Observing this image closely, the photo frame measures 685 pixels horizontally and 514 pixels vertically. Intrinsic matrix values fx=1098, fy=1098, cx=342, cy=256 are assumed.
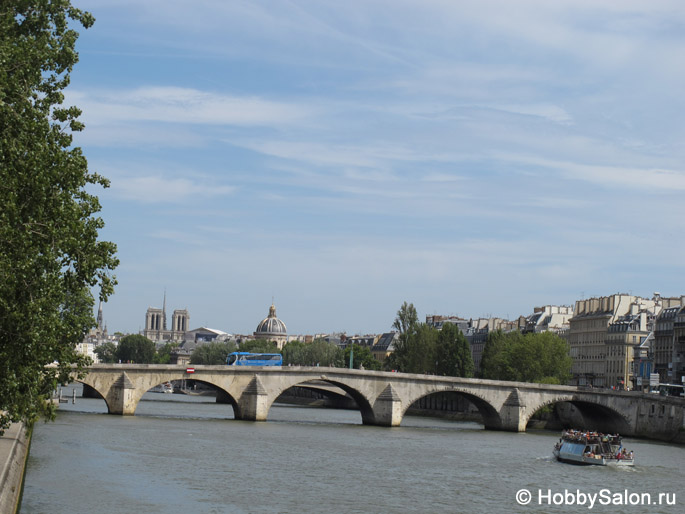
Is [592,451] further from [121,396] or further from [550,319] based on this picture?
[550,319]

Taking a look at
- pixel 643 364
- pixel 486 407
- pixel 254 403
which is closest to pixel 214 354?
pixel 643 364

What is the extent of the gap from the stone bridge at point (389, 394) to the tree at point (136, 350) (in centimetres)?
10782

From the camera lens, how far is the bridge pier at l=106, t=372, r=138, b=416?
64312 millimetres

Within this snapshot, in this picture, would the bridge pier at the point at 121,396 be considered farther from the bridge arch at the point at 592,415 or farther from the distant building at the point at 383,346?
the distant building at the point at 383,346

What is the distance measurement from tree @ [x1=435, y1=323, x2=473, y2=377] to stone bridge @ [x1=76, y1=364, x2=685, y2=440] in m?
23.3

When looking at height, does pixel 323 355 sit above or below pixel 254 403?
above

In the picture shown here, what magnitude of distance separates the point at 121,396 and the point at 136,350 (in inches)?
4493

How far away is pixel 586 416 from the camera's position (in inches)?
3103

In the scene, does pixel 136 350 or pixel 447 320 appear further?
pixel 136 350

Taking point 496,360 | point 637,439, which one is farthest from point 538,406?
point 496,360

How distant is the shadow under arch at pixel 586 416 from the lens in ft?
240

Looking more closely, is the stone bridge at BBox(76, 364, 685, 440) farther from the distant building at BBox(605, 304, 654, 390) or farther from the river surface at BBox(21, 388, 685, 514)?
the distant building at BBox(605, 304, 654, 390)

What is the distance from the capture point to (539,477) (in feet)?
140

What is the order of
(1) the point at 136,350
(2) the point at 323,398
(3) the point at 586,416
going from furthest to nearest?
(1) the point at 136,350
(2) the point at 323,398
(3) the point at 586,416
